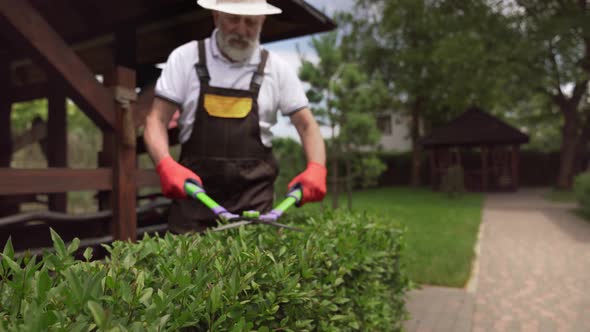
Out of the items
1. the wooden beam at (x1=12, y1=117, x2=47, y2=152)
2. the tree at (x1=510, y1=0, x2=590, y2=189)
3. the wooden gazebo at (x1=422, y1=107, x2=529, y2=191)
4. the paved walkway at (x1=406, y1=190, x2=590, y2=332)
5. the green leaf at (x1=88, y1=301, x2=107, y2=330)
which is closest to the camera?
the green leaf at (x1=88, y1=301, x2=107, y2=330)

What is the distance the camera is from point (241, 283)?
156 centimetres

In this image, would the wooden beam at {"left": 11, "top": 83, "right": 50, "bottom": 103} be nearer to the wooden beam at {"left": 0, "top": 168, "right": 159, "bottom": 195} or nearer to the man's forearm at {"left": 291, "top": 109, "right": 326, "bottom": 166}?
the wooden beam at {"left": 0, "top": 168, "right": 159, "bottom": 195}

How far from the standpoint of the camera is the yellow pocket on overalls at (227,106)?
265 centimetres

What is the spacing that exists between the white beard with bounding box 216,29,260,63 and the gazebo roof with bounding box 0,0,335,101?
0.67 meters

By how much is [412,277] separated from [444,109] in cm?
2584

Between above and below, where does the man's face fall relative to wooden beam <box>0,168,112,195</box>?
above

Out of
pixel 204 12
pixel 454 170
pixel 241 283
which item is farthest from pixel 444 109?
pixel 241 283

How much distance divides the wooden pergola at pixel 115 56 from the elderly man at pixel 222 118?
2.21ft

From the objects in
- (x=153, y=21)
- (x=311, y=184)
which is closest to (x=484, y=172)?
(x=153, y=21)

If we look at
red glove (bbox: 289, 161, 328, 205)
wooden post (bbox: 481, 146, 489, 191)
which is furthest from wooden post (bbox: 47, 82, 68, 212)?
wooden post (bbox: 481, 146, 489, 191)

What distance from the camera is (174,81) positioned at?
8.66 ft

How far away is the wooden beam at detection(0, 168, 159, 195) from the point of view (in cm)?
271

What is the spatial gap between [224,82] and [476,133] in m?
23.1

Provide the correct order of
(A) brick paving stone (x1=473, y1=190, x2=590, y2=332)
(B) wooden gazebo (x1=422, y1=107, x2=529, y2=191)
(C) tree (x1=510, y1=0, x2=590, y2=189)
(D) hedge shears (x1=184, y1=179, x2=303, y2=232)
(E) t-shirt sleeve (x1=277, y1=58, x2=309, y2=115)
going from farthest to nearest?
(B) wooden gazebo (x1=422, y1=107, x2=529, y2=191), (C) tree (x1=510, y1=0, x2=590, y2=189), (A) brick paving stone (x1=473, y1=190, x2=590, y2=332), (E) t-shirt sleeve (x1=277, y1=58, x2=309, y2=115), (D) hedge shears (x1=184, y1=179, x2=303, y2=232)
